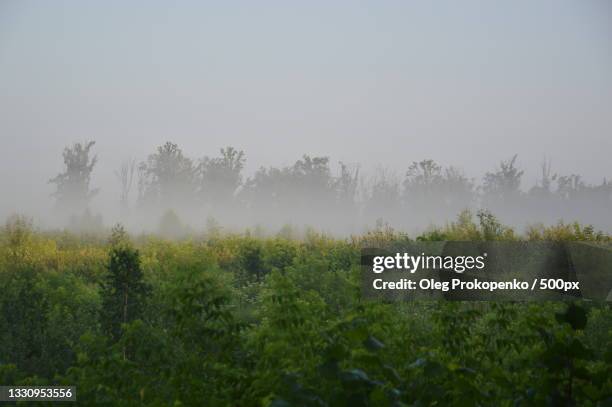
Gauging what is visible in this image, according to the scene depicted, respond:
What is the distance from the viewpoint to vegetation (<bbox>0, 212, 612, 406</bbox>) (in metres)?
2.29

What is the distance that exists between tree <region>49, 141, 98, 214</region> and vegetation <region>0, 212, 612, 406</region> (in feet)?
50.5

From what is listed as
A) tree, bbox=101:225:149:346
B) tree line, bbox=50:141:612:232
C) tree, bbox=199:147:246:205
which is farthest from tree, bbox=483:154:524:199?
tree, bbox=101:225:149:346

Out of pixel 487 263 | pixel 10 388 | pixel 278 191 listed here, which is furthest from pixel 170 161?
pixel 10 388

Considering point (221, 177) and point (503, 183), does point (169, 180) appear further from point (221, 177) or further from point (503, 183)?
point (503, 183)

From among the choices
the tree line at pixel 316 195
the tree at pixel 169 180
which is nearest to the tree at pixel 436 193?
the tree line at pixel 316 195

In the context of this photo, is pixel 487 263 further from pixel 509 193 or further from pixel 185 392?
A: pixel 509 193

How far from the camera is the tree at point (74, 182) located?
2686cm

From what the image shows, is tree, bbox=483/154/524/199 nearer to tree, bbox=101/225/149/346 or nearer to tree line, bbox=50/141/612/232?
tree line, bbox=50/141/612/232

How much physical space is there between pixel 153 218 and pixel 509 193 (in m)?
21.0

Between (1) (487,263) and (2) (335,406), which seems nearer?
(2) (335,406)

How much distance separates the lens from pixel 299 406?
206cm

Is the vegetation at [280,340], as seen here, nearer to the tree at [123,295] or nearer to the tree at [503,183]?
the tree at [123,295]

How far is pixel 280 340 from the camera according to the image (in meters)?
3.56

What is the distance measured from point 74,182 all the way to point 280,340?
26.2 m
